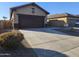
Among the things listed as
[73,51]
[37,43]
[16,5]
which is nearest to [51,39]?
[37,43]

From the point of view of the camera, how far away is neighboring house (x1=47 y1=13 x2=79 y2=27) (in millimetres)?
5000

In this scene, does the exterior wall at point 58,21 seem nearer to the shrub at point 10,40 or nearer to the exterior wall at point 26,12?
the exterior wall at point 26,12

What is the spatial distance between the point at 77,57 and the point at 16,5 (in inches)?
94.2

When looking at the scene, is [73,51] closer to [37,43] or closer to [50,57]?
[50,57]

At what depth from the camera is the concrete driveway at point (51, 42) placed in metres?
4.60

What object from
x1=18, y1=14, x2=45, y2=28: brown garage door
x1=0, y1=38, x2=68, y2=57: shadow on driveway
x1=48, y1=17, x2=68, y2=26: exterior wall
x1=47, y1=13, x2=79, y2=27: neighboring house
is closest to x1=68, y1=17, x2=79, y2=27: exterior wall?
x1=47, y1=13, x2=79, y2=27: neighboring house

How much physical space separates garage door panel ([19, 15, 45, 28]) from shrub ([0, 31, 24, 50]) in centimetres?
63

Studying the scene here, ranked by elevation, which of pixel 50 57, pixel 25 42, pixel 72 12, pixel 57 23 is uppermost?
pixel 72 12

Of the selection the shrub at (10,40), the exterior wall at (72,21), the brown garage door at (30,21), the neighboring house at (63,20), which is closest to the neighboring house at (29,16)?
the brown garage door at (30,21)

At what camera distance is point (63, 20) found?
5086mm

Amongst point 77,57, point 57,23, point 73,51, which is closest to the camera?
point 77,57

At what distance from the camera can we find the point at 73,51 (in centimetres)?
475

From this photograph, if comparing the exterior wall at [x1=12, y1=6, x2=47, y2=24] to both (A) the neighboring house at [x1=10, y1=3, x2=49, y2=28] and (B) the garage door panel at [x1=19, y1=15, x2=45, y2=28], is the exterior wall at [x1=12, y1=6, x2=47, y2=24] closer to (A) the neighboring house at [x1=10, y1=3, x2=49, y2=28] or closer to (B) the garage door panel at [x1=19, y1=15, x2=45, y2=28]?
(A) the neighboring house at [x1=10, y1=3, x2=49, y2=28]

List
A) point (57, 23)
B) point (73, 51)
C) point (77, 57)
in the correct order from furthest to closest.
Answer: point (57, 23)
point (73, 51)
point (77, 57)
